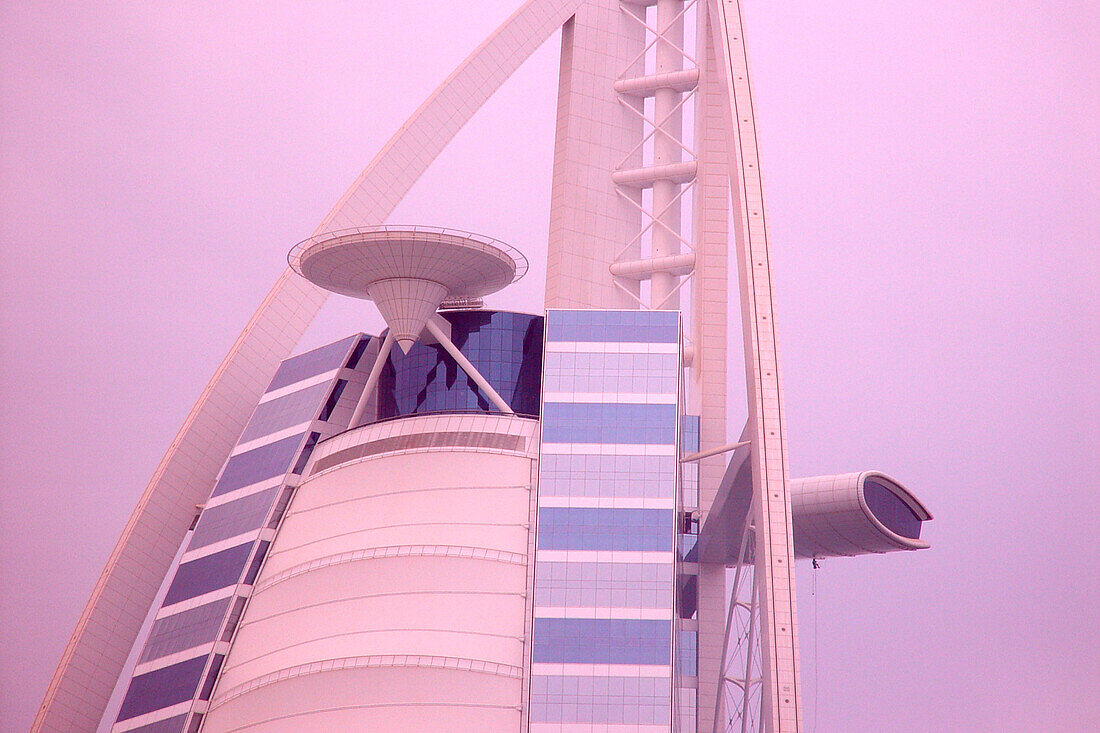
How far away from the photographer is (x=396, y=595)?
77.3 meters

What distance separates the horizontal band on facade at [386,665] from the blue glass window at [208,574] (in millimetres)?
8542

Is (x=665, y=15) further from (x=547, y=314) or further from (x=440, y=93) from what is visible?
(x=547, y=314)

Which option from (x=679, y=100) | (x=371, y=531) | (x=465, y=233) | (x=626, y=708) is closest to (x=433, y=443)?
(x=371, y=531)

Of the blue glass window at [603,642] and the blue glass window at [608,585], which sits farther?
the blue glass window at [608,585]

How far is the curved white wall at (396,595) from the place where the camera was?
73688mm

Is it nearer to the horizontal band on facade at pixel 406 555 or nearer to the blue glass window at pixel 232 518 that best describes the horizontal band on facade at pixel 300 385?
the blue glass window at pixel 232 518

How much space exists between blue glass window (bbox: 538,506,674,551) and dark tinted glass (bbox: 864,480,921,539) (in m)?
11.1

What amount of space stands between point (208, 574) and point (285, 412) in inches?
438

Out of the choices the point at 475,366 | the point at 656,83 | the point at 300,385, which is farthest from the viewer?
the point at 656,83

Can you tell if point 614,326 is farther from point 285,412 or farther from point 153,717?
point 153,717

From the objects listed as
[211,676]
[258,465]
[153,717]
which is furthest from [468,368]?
[153,717]

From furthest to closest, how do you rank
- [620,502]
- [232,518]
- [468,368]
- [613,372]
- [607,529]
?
[232,518]
[468,368]
[613,372]
[620,502]
[607,529]

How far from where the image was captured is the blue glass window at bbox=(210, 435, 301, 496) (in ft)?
289

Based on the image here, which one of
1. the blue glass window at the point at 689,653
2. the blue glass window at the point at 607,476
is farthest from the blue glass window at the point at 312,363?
the blue glass window at the point at 689,653
